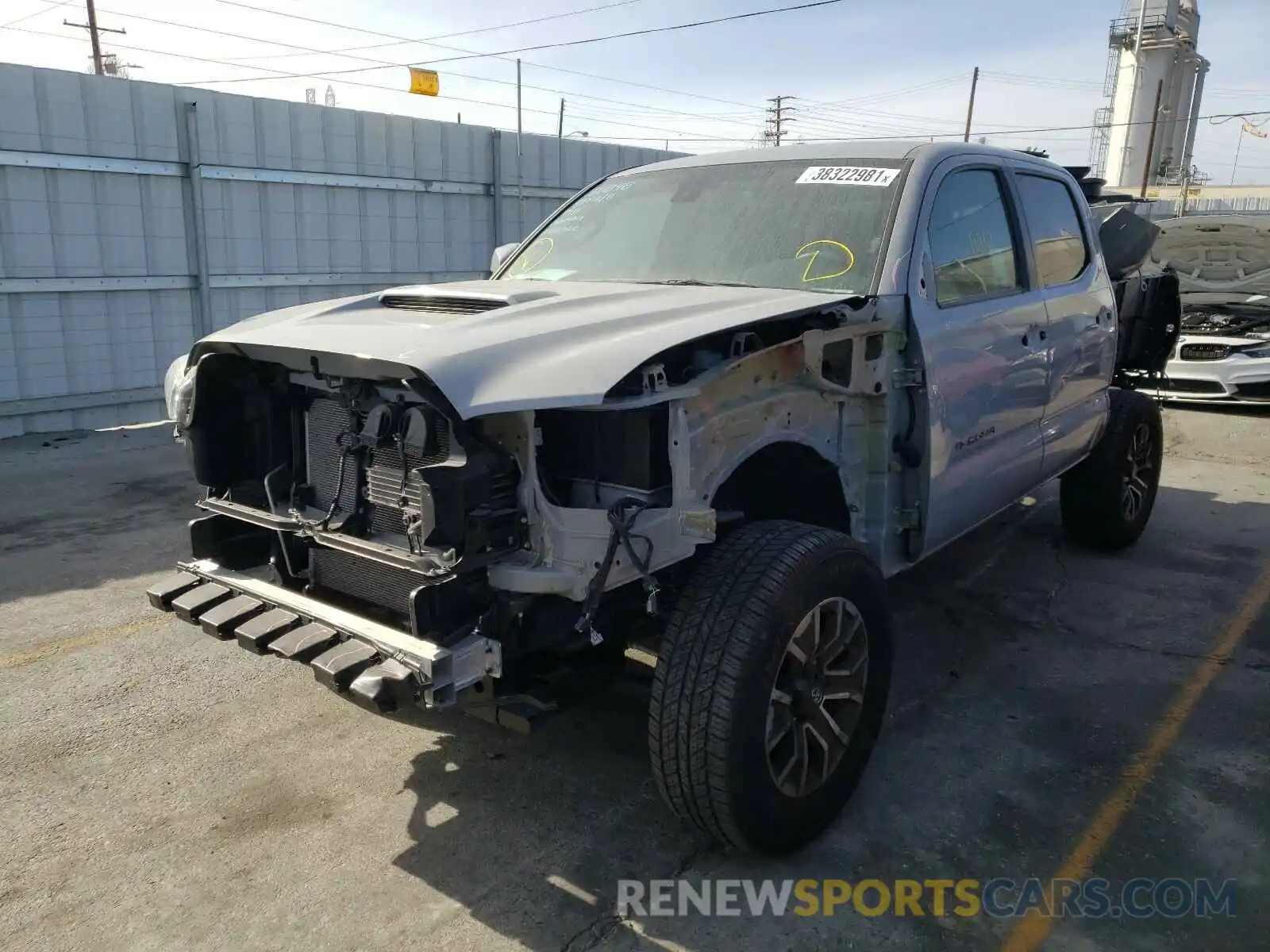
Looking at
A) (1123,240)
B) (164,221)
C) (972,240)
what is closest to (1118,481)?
(1123,240)

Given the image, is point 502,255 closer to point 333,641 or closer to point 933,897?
point 333,641

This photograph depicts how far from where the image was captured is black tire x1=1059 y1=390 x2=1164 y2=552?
559 centimetres

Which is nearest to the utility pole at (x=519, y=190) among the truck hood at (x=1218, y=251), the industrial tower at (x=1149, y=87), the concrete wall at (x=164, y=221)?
the concrete wall at (x=164, y=221)

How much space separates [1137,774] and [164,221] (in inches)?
360

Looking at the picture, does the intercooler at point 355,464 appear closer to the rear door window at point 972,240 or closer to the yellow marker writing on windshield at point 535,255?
the yellow marker writing on windshield at point 535,255

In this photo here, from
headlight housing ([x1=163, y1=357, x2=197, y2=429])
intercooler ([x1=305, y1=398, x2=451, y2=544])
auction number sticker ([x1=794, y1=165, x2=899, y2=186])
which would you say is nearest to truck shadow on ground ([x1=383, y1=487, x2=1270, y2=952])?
intercooler ([x1=305, y1=398, x2=451, y2=544])

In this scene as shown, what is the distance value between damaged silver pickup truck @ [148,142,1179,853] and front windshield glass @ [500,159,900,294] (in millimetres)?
14

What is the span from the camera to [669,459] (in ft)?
8.95

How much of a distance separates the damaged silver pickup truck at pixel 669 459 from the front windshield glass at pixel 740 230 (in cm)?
1

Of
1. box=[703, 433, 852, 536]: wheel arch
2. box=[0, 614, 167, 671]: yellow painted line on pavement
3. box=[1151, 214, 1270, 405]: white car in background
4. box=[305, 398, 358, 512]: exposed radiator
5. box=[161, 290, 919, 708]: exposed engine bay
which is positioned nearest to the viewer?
box=[161, 290, 919, 708]: exposed engine bay

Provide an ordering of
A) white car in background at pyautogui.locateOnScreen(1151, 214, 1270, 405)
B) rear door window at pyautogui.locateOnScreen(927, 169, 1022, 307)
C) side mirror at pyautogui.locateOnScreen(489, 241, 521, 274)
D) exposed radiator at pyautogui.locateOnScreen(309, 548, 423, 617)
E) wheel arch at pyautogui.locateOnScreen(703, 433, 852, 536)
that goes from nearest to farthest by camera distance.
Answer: exposed radiator at pyautogui.locateOnScreen(309, 548, 423, 617), wheel arch at pyautogui.locateOnScreen(703, 433, 852, 536), rear door window at pyautogui.locateOnScreen(927, 169, 1022, 307), side mirror at pyautogui.locateOnScreen(489, 241, 521, 274), white car in background at pyautogui.locateOnScreen(1151, 214, 1270, 405)

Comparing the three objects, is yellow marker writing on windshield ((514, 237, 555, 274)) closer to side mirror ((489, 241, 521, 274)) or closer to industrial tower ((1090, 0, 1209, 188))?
side mirror ((489, 241, 521, 274))

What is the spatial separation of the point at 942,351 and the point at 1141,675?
178 centimetres

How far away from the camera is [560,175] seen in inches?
509
